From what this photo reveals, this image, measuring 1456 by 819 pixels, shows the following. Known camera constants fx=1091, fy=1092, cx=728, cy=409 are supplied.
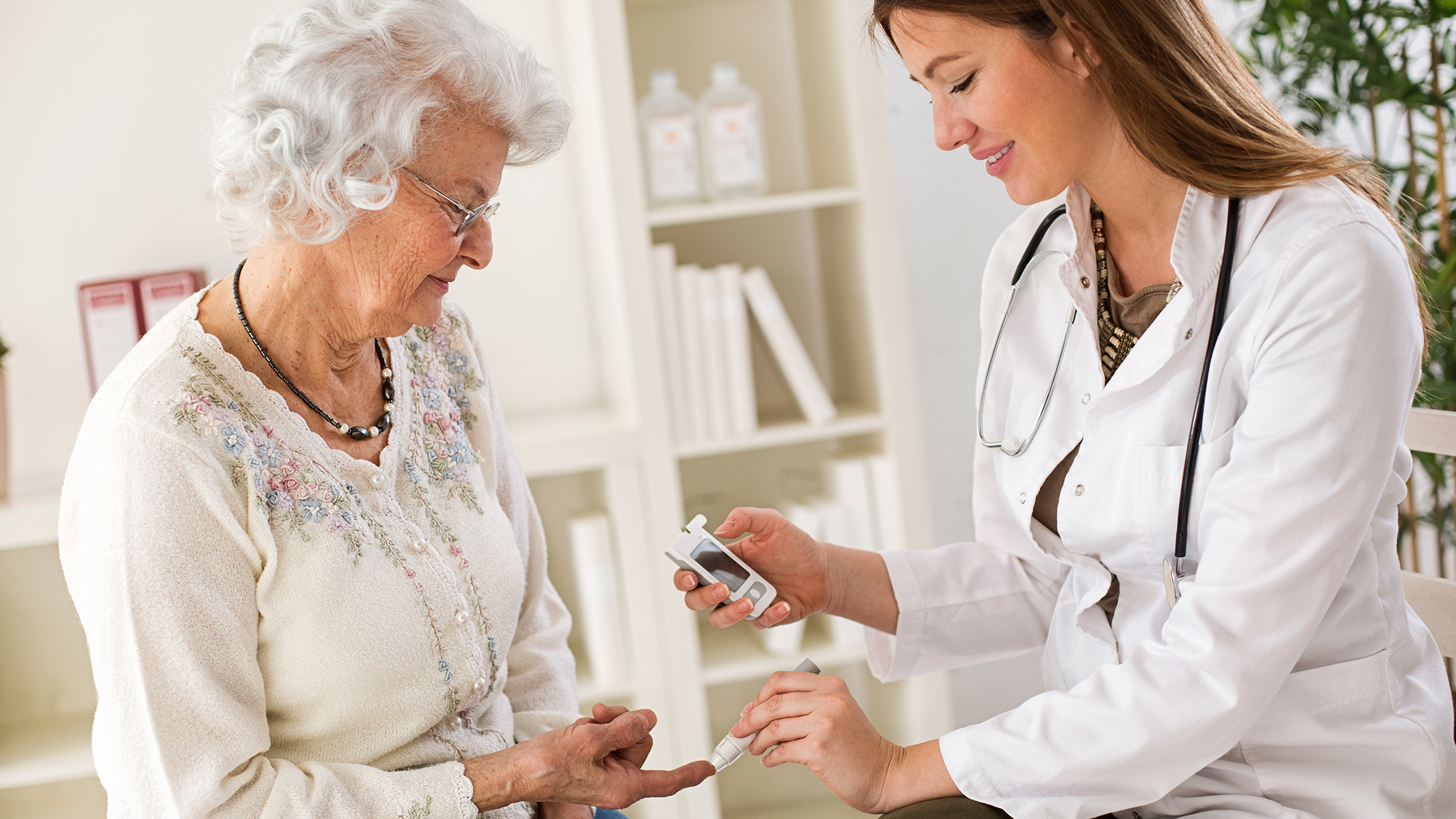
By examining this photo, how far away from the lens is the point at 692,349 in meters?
2.07

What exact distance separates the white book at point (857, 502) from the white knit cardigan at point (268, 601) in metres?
0.95

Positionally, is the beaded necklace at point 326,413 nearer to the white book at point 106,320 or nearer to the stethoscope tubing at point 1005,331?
the stethoscope tubing at point 1005,331

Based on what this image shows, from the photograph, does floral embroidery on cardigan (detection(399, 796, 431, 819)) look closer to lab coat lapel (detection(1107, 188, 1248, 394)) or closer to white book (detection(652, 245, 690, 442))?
lab coat lapel (detection(1107, 188, 1248, 394))

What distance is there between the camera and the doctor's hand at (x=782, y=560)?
1.36 meters

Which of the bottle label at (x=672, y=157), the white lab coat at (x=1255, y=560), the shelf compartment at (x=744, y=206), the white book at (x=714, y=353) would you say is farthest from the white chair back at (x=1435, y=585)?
the bottle label at (x=672, y=157)

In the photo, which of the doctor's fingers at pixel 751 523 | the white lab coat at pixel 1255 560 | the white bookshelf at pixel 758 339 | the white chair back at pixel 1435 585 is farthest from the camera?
the white bookshelf at pixel 758 339

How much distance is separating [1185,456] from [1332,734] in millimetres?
301

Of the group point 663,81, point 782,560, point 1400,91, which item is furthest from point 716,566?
point 1400,91

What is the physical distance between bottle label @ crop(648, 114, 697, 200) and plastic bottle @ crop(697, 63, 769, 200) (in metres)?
0.04

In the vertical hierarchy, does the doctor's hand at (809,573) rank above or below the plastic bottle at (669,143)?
below

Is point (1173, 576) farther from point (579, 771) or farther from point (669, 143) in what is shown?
point (669, 143)

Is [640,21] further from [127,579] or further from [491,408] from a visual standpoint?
[127,579]

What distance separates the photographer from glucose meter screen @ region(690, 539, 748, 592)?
130 cm

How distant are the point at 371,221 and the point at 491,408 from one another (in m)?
0.40
